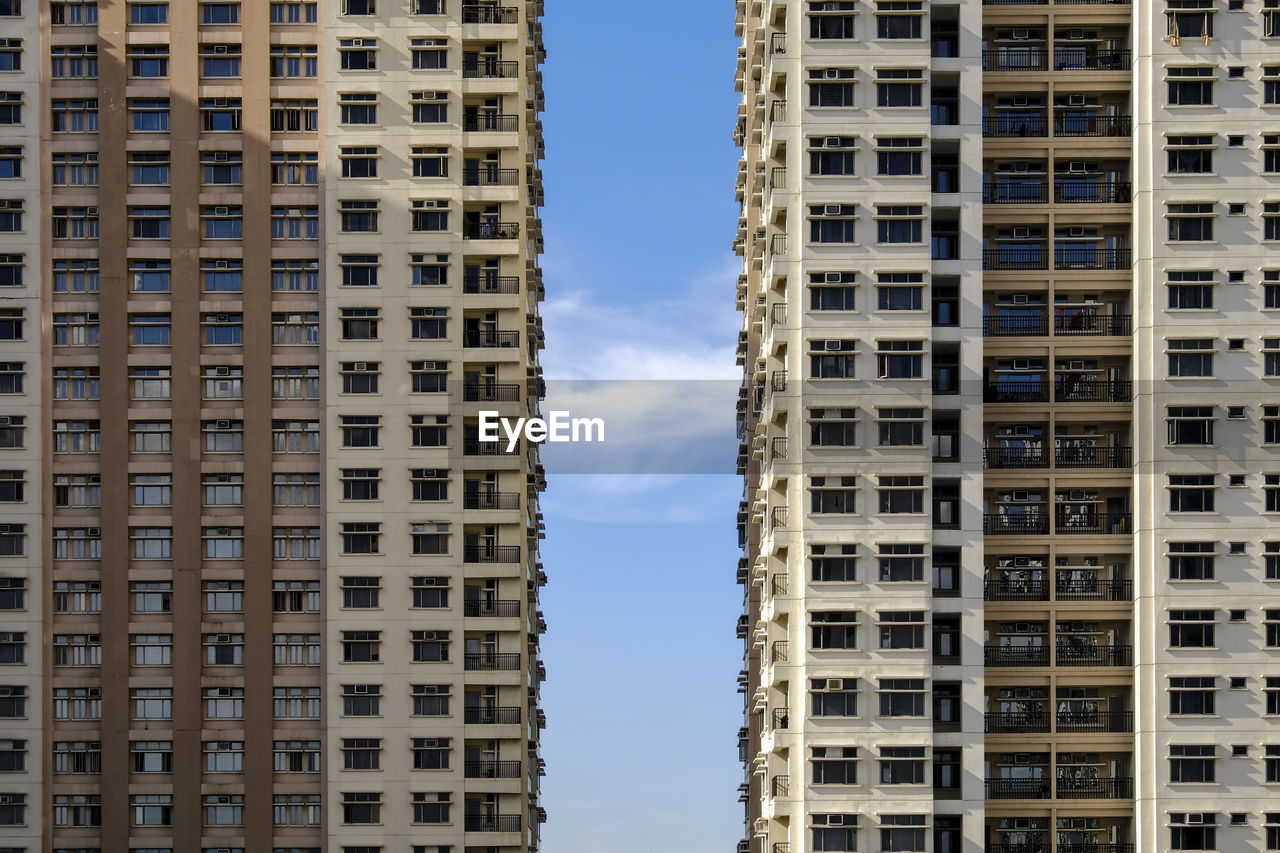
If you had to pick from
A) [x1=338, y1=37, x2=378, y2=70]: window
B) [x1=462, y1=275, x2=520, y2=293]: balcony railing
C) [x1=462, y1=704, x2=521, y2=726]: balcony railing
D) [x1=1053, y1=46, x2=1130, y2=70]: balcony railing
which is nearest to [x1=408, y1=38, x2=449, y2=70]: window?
[x1=338, y1=37, x2=378, y2=70]: window

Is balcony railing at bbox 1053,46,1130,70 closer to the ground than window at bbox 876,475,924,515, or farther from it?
farther from it

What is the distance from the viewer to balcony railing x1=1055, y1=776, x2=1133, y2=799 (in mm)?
86438

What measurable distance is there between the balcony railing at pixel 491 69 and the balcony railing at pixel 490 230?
6.29m

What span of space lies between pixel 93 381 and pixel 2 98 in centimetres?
1271

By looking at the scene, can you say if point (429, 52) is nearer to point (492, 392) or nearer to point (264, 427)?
point (492, 392)

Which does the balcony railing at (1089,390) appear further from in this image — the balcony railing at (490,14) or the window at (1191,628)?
the balcony railing at (490,14)

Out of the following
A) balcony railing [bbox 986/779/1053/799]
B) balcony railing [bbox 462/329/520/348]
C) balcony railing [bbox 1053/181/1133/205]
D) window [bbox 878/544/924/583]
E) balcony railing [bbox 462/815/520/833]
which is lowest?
balcony railing [bbox 462/815/520/833]

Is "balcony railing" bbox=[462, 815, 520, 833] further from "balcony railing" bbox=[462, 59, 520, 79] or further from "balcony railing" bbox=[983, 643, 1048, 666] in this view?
"balcony railing" bbox=[462, 59, 520, 79]

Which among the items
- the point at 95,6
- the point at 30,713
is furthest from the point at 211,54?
the point at 30,713

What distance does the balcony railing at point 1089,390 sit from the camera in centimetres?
8938

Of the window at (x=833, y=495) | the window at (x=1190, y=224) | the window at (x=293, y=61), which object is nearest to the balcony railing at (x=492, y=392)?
the window at (x=833, y=495)

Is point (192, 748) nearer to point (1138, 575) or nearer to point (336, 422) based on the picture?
point (336, 422)

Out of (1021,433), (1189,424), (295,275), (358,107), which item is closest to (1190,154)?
(1189,424)

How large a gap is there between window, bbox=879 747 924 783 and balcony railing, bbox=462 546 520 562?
17.4m
